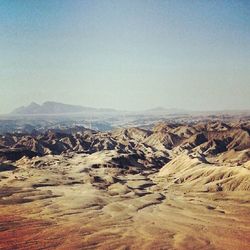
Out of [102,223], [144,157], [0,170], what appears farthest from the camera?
[144,157]

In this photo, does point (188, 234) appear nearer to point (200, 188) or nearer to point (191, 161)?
point (200, 188)

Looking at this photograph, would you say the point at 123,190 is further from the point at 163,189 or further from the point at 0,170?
the point at 0,170

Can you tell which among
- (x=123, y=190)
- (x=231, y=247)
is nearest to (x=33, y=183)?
(x=123, y=190)

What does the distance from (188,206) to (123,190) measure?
68.5 ft

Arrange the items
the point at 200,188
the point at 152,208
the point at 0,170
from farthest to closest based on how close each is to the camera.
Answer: the point at 0,170 → the point at 200,188 → the point at 152,208

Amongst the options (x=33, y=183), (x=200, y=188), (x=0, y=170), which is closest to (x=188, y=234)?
(x=200, y=188)

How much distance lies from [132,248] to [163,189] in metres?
48.3

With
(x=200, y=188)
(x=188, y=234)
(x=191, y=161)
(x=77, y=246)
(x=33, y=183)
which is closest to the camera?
(x=77, y=246)

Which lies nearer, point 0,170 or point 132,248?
point 132,248

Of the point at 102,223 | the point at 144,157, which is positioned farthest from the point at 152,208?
the point at 144,157

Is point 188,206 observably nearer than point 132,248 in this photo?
No

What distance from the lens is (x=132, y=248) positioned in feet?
161

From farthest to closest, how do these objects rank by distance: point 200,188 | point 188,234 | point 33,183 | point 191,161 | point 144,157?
point 144,157
point 191,161
point 33,183
point 200,188
point 188,234

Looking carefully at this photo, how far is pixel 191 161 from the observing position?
11831 centimetres
